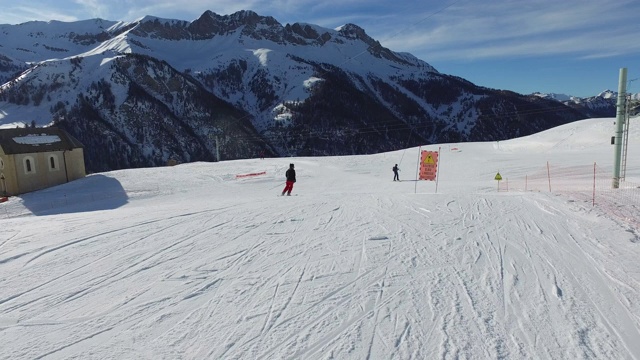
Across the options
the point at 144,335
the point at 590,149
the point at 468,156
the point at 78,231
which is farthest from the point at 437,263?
the point at 590,149

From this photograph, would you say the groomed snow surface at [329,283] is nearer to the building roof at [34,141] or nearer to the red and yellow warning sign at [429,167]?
the red and yellow warning sign at [429,167]

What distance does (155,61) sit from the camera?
180 m

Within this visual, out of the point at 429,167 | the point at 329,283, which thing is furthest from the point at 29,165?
the point at 329,283

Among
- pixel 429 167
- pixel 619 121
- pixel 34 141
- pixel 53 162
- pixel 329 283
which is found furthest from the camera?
pixel 53 162

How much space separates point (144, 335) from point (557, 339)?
5.10 meters

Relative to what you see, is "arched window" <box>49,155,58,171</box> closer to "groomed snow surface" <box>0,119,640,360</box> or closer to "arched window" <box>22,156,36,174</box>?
"arched window" <box>22,156,36,174</box>

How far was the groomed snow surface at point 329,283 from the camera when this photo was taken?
4.42m

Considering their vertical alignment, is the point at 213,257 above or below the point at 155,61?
below

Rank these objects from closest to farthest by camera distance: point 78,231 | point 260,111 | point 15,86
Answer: point 78,231 < point 15,86 < point 260,111

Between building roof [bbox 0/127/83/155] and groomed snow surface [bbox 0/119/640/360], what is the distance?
1139 inches

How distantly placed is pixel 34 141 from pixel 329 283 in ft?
133

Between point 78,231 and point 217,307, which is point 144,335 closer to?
point 217,307

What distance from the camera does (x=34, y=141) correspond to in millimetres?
35188

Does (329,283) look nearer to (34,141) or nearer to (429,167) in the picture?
(429,167)
